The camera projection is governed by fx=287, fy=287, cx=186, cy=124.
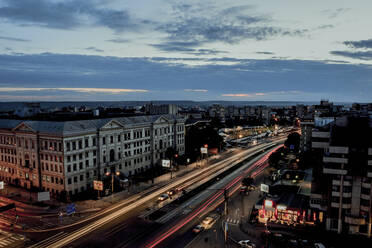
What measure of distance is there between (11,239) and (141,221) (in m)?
24.4

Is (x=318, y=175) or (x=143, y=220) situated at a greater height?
(x=318, y=175)

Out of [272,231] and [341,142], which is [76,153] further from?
[341,142]

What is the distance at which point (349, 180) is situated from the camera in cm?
5584

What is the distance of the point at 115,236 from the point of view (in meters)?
54.2

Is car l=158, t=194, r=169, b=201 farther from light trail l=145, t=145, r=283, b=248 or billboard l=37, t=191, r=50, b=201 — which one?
billboard l=37, t=191, r=50, b=201

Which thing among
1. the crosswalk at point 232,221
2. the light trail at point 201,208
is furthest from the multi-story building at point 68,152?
the crosswalk at point 232,221

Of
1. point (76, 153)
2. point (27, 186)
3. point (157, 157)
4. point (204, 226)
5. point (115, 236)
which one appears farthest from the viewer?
point (157, 157)

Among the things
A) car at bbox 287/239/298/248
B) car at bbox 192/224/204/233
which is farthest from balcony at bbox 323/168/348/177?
car at bbox 192/224/204/233

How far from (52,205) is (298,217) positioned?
192 ft

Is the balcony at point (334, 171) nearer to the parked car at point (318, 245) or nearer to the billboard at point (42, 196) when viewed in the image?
the parked car at point (318, 245)

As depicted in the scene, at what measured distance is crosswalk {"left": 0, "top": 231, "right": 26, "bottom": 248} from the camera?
51.6 meters

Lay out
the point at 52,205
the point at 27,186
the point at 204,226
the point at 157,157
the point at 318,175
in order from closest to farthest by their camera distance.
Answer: the point at 204,226
the point at 318,175
the point at 52,205
the point at 27,186
the point at 157,157

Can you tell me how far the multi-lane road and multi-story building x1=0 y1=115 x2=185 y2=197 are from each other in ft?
53.8

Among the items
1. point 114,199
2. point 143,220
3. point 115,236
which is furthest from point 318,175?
point 114,199
